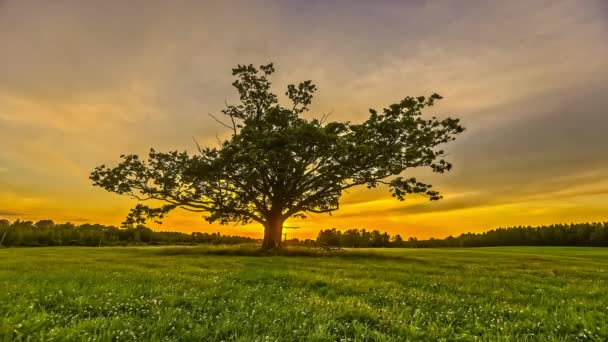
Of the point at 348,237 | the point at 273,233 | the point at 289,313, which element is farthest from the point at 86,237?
the point at 289,313

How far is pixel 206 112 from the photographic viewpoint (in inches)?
1715

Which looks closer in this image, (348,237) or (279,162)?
(279,162)

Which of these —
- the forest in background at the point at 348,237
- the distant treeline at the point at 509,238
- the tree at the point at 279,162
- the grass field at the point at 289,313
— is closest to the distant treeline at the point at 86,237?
the forest in background at the point at 348,237

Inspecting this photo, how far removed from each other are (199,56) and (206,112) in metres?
20.8

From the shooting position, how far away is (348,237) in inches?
6329

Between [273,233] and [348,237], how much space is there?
123845mm

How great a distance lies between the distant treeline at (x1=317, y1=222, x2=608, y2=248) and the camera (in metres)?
124

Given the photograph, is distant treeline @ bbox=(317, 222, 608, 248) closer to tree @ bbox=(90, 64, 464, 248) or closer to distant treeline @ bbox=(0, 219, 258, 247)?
distant treeline @ bbox=(0, 219, 258, 247)

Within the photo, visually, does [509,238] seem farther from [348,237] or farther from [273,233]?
[273,233]

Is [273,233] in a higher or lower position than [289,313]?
higher

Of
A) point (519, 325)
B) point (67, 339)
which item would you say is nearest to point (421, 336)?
point (519, 325)

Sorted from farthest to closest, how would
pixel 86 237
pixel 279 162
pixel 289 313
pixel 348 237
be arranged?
1. pixel 348 237
2. pixel 86 237
3. pixel 279 162
4. pixel 289 313

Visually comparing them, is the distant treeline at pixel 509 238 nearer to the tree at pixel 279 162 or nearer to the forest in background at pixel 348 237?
the forest in background at pixel 348 237

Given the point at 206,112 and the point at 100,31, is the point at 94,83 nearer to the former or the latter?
the point at 100,31
